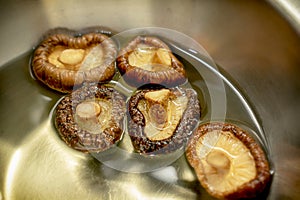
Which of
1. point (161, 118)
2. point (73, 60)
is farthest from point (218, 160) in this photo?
point (73, 60)

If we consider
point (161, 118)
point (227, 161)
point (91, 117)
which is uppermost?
point (227, 161)

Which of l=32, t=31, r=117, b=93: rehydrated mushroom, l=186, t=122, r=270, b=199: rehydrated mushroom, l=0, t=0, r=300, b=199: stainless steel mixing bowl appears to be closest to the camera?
l=186, t=122, r=270, b=199: rehydrated mushroom

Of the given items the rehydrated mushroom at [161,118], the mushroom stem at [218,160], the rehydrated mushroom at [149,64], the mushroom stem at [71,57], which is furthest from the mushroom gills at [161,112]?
the mushroom stem at [71,57]

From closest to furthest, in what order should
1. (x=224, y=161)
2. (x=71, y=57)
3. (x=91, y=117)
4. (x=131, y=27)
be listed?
1. (x=224, y=161)
2. (x=91, y=117)
3. (x=71, y=57)
4. (x=131, y=27)

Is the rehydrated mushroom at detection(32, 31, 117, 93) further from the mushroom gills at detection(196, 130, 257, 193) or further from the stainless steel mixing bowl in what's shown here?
the mushroom gills at detection(196, 130, 257, 193)

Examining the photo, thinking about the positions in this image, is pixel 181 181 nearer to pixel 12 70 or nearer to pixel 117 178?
pixel 117 178

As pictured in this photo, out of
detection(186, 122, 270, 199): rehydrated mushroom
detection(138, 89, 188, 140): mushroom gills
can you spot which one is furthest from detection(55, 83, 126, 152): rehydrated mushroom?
detection(186, 122, 270, 199): rehydrated mushroom

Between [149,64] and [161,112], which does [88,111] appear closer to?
[161,112]
